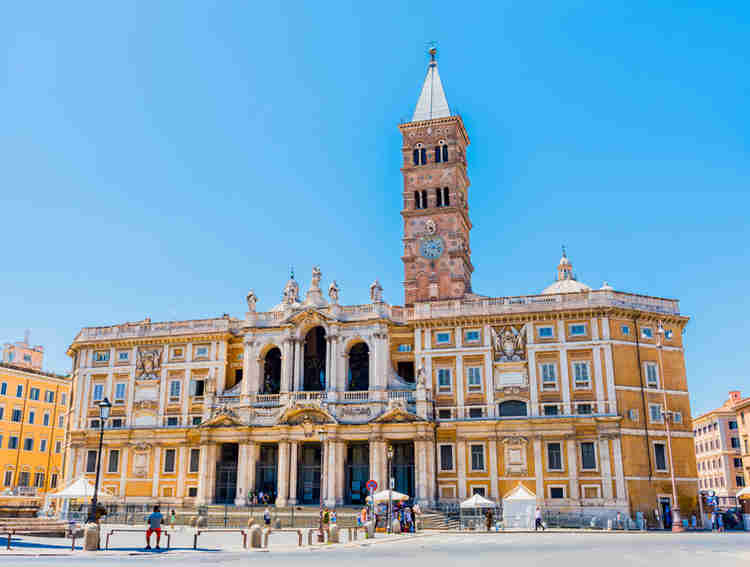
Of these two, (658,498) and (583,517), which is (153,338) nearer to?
(583,517)

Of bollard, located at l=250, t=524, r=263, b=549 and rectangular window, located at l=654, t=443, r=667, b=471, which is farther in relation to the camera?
rectangular window, located at l=654, t=443, r=667, b=471

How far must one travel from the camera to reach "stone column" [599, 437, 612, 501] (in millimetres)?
56156

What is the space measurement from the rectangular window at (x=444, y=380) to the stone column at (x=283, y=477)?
44.6 feet

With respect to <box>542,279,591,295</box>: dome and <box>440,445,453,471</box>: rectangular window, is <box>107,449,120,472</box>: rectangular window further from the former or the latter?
<box>542,279,591,295</box>: dome

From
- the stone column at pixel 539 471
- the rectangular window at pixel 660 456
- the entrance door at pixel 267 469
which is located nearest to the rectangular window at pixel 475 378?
the stone column at pixel 539 471

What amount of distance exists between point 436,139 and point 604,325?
94.8 ft

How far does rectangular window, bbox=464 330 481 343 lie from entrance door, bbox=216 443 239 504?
22604 mm

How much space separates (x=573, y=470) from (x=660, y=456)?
23.7 ft

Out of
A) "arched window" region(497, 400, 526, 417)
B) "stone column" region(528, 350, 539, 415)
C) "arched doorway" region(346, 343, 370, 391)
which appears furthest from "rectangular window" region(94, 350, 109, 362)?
"stone column" region(528, 350, 539, 415)

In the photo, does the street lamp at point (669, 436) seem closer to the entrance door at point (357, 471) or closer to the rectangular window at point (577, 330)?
the rectangular window at point (577, 330)

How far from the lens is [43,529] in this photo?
1463 inches

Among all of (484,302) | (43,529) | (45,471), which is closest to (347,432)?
(484,302)

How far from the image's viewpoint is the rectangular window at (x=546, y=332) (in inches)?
2411

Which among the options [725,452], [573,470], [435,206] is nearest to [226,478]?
[573,470]
